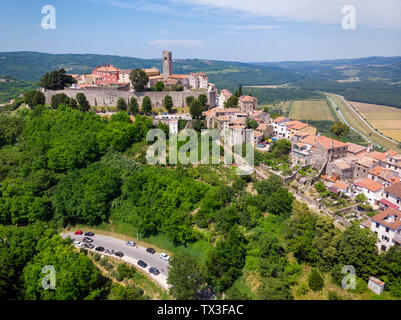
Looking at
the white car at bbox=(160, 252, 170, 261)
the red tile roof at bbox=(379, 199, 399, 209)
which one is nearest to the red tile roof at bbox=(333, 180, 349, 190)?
the red tile roof at bbox=(379, 199, 399, 209)

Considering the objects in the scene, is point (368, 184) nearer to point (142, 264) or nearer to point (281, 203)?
point (281, 203)

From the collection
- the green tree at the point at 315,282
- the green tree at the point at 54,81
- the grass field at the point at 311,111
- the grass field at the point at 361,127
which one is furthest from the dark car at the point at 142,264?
the grass field at the point at 311,111

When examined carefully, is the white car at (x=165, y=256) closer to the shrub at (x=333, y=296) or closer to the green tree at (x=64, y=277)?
the green tree at (x=64, y=277)

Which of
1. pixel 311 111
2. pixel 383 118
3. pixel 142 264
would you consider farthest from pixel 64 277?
pixel 311 111

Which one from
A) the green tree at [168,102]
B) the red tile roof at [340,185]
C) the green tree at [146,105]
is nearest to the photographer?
the red tile roof at [340,185]

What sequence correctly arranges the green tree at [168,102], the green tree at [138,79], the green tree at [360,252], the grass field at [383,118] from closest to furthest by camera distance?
the green tree at [360,252]
the green tree at [168,102]
the green tree at [138,79]
the grass field at [383,118]

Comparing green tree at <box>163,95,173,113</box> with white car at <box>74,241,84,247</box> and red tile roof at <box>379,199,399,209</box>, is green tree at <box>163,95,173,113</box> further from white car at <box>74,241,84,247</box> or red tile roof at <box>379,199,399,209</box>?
red tile roof at <box>379,199,399,209</box>
